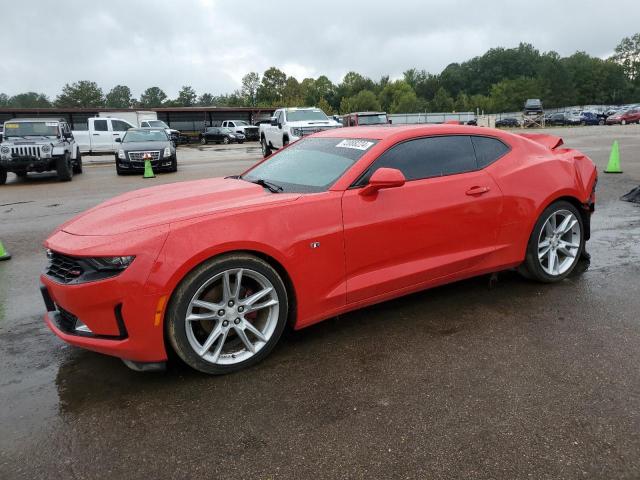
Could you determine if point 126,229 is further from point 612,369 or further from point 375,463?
point 612,369

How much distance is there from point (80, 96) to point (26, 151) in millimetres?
124008

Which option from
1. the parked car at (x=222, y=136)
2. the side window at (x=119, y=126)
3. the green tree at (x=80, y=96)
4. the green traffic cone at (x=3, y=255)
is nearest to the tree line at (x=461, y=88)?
the green tree at (x=80, y=96)

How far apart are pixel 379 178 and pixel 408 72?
161814 mm

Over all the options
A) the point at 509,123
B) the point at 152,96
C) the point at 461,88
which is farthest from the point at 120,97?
the point at 509,123

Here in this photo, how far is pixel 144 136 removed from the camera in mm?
16594

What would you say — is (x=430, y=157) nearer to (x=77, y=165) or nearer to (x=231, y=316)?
(x=231, y=316)

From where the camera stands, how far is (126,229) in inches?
117

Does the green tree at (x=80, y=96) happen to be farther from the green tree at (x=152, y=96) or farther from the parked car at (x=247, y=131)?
the parked car at (x=247, y=131)

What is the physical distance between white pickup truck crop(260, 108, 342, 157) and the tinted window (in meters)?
13.1

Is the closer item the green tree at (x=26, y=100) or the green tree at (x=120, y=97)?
the green tree at (x=26, y=100)

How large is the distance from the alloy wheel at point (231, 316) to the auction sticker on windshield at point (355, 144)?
1336 millimetres

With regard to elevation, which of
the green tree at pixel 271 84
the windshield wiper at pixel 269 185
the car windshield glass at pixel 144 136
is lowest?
the windshield wiper at pixel 269 185

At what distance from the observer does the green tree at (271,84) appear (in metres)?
106

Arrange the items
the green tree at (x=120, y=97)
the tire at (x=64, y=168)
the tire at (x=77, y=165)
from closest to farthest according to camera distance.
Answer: the tire at (x=64, y=168), the tire at (x=77, y=165), the green tree at (x=120, y=97)
